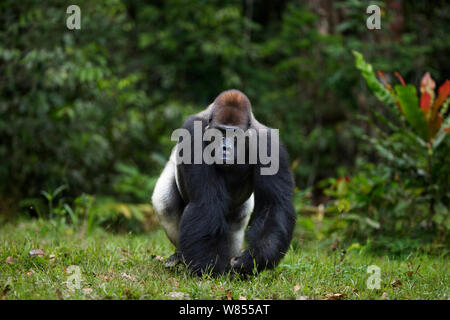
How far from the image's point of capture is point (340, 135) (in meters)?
11.6

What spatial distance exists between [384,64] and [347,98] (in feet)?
5.31

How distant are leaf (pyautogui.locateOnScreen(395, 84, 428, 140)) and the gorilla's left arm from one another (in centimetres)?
247

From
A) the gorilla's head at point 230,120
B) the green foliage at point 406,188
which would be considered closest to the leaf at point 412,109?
the green foliage at point 406,188

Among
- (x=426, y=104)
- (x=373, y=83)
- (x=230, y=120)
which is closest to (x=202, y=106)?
(x=373, y=83)

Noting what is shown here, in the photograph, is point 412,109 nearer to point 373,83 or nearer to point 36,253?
point 373,83

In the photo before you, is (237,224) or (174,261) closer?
(174,261)

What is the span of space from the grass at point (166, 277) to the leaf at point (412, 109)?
5.53ft

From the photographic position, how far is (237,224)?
16.2ft

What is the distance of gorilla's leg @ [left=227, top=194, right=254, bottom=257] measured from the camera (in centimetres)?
490

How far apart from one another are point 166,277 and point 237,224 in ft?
3.93

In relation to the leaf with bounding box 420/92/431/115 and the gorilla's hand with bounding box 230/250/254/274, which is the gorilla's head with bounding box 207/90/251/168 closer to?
the gorilla's hand with bounding box 230/250/254/274

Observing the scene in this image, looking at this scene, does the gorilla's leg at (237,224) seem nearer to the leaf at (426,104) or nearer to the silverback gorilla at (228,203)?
the silverback gorilla at (228,203)

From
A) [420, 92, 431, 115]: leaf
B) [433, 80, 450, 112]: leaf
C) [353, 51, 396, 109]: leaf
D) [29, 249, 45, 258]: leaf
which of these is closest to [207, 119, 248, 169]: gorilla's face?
[29, 249, 45, 258]: leaf
